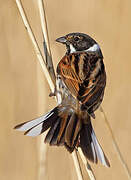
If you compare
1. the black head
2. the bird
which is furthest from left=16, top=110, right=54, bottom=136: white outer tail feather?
the black head

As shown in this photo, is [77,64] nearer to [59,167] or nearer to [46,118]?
[46,118]

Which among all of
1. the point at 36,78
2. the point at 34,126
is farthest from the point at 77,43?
the point at 36,78

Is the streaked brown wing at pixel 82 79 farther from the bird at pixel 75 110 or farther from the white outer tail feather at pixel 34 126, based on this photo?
the white outer tail feather at pixel 34 126

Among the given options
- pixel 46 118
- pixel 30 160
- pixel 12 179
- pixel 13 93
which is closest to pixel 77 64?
pixel 46 118

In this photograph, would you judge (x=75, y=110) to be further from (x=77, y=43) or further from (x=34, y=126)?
(x=77, y=43)

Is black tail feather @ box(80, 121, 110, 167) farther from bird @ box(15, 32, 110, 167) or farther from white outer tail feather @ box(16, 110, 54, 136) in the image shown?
white outer tail feather @ box(16, 110, 54, 136)

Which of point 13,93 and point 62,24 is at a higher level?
point 62,24
